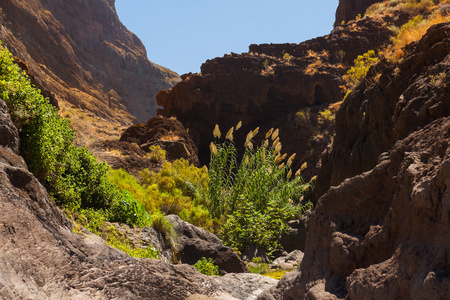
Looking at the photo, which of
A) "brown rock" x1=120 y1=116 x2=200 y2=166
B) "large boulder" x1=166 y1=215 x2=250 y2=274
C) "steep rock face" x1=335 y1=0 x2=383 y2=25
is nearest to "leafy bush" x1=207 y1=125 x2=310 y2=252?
"large boulder" x1=166 y1=215 x2=250 y2=274

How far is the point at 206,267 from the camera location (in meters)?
6.96

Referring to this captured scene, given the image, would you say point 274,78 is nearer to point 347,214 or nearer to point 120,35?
point 347,214

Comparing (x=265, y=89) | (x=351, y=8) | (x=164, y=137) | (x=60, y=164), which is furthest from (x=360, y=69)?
(x=351, y=8)

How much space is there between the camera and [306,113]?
24453 mm

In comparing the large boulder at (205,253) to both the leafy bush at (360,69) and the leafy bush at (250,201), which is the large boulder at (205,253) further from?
the leafy bush at (360,69)

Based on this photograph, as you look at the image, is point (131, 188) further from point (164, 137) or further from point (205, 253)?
point (164, 137)

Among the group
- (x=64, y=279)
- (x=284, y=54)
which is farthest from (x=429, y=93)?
(x=284, y=54)

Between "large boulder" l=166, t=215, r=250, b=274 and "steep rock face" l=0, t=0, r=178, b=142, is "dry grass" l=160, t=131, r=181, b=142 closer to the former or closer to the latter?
"large boulder" l=166, t=215, r=250, b=274

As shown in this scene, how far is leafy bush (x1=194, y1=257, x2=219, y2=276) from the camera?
22.6 ft

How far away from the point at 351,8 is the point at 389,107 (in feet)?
116

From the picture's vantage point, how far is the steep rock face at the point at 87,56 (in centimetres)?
4097

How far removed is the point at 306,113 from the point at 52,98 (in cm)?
1508

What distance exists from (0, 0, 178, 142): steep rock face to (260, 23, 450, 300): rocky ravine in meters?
32.3

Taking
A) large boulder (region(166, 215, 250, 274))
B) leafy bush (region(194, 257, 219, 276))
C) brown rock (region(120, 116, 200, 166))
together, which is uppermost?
brown rock (region(120, 116, 200, 166))
